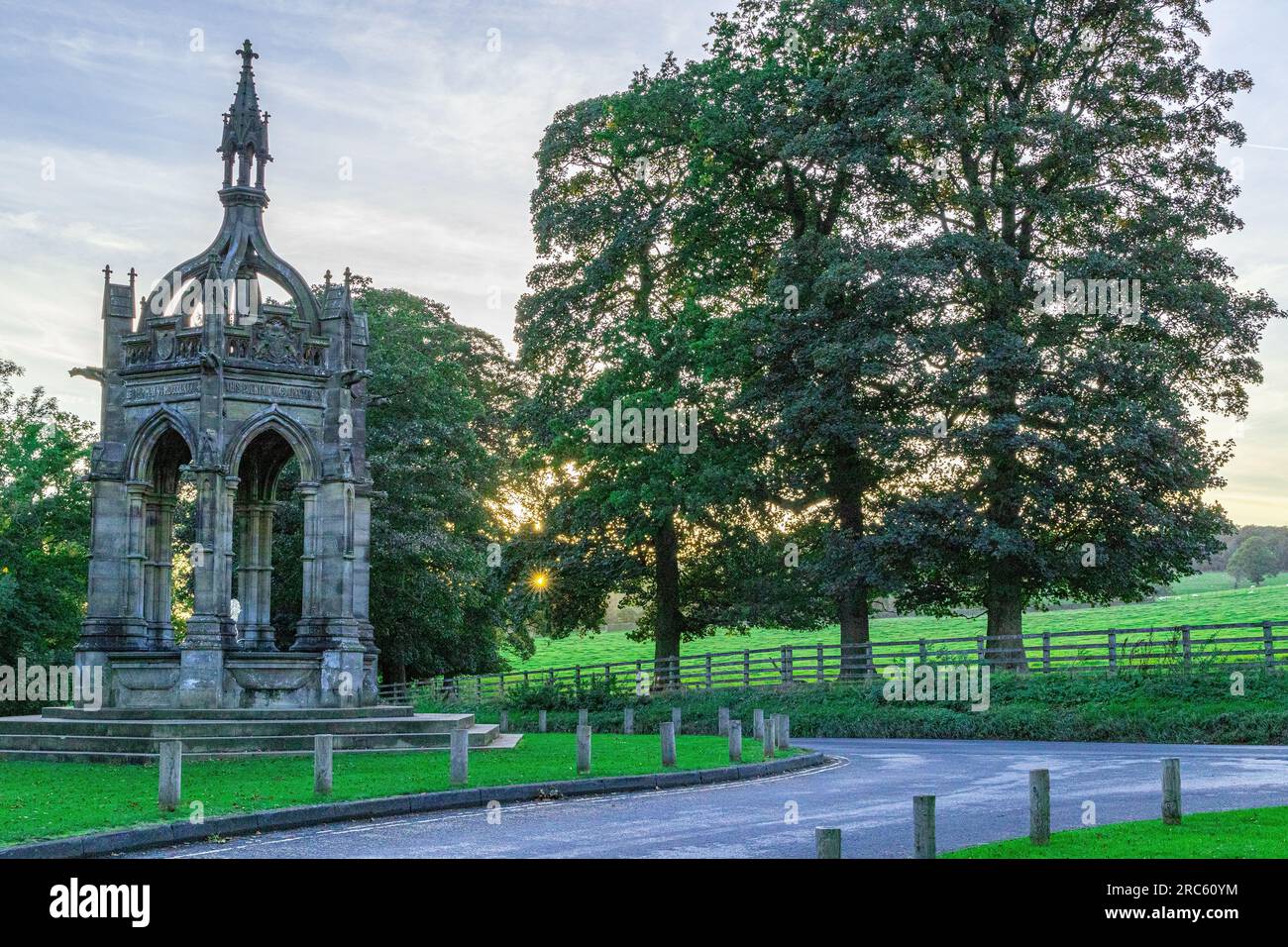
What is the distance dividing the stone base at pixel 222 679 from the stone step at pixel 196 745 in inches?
55.7

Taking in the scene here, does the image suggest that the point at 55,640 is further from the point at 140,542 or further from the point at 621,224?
the point at 621,224

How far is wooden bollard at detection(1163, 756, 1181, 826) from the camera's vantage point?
1223 cm

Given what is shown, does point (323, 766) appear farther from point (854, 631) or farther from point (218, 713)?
point (854, 631)

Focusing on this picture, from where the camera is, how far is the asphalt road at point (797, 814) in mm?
11961

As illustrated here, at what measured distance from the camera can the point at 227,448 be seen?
24.8 meters

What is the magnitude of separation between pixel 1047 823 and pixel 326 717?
1568 centimetres

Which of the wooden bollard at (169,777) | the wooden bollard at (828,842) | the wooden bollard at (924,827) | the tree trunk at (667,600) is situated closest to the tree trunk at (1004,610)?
the tree trunk at (667,600)

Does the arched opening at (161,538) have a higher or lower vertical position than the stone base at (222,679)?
higher

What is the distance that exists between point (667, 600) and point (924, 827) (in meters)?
32.1

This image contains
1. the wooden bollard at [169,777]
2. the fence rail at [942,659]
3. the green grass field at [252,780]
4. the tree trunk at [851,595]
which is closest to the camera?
the green grass field at [252,780]

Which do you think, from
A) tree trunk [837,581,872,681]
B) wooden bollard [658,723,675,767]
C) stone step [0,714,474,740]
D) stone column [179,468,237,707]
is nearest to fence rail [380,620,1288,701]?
tree trunk [837,581,872,681]

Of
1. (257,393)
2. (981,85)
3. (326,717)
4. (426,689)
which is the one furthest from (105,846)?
(426,689)

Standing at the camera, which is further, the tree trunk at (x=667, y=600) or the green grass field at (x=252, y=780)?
the tree trunk at (x=667, y=600)

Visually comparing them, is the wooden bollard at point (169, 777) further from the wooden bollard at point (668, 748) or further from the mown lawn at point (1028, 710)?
the mown lawn at point (1028, 710)
